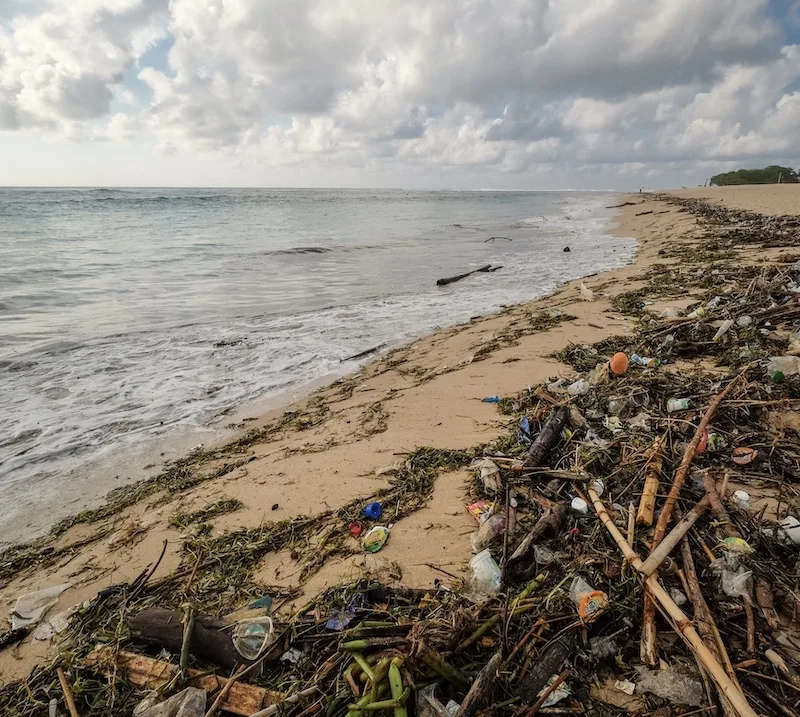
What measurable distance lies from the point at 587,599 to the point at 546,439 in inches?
55.5

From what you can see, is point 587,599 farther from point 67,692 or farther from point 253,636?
point 67,692

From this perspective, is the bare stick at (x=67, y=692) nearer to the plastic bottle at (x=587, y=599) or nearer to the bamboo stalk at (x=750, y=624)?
the plastic bottle at (x=587, y=599)

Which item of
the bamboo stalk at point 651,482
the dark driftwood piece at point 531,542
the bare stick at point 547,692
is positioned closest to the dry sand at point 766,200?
the bamboo stalk at point 651,482

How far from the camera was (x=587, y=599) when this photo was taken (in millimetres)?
1973

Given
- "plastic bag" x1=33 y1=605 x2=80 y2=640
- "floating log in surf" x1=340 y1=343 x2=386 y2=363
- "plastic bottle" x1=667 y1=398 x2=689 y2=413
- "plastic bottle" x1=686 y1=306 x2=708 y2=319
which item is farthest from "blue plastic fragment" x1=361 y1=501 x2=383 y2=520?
"plastic bottle" x1=686 y1=306 x2=708 y2=319

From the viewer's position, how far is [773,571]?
2.00 meters

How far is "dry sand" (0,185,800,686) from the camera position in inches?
104

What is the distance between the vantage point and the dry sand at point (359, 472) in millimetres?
2641

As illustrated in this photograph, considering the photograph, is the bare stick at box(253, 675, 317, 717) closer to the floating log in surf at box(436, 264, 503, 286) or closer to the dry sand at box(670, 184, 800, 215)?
the floating log in surf at box(436, 264, 503, 286)

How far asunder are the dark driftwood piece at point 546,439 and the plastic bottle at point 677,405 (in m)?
0.82

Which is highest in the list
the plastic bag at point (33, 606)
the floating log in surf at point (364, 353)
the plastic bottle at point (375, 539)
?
the plastic bottle at point (375, 539)

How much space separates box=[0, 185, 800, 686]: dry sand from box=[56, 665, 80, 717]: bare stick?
36 centimetres

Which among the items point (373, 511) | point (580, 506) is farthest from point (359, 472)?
point (580, 506)

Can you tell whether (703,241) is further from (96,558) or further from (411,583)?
(96,558)
